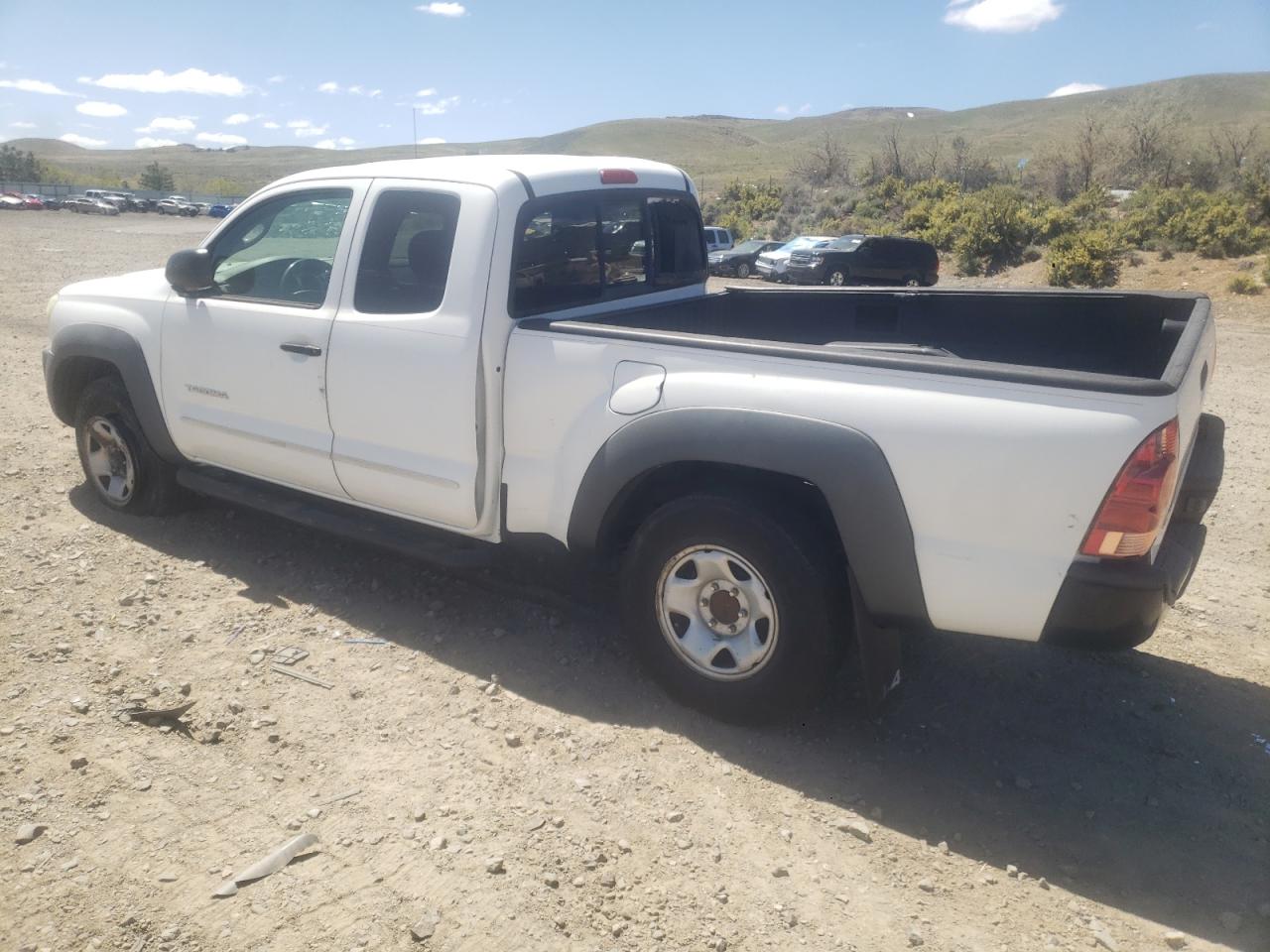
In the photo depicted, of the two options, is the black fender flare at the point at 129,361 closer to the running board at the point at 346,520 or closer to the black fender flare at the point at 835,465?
the running board at the point at 346,520

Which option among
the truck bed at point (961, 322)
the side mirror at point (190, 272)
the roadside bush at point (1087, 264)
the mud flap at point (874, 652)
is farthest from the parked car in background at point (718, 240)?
the mud flap at point (874, 652)

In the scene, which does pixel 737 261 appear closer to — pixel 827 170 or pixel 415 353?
pixel 415 353

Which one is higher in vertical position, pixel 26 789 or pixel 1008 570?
pixel 1008 570

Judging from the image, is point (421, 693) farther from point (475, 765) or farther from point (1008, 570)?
point (1008, 570)

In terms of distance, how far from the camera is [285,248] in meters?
4.49

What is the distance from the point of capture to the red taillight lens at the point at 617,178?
4.15 m

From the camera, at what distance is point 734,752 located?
3.27 metres

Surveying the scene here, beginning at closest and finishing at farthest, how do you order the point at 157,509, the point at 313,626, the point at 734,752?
the point at 734,752 → the point at 313,626 → the point at 157,509

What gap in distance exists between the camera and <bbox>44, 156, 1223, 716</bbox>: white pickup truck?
8.79 feet

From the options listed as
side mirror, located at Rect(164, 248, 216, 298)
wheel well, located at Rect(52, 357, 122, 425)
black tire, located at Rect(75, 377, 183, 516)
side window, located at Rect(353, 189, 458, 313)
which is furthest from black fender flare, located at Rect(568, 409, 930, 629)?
wheel well, located at Rect(52, 357, 122, 425)

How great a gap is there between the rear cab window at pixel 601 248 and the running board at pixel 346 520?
1.02 metres

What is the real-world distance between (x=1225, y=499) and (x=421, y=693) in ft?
17.2

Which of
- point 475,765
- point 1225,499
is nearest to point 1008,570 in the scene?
point 475,765

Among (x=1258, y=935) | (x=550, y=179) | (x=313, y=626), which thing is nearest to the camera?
(x=1258, y=935)
